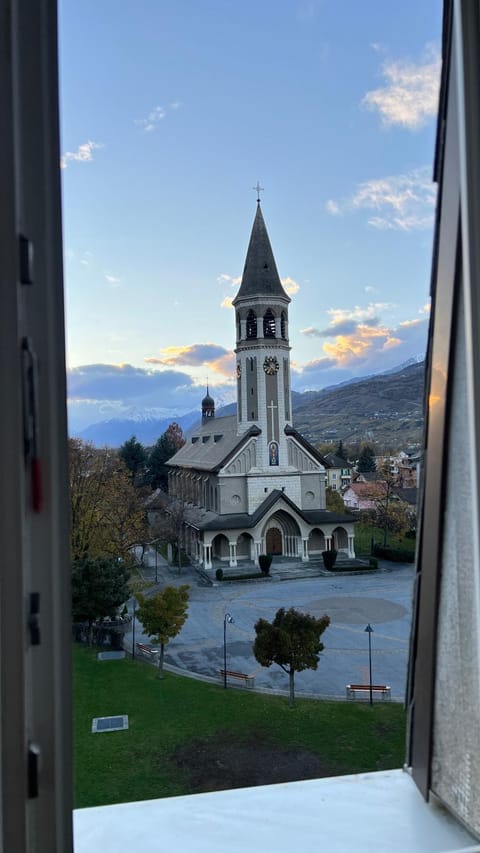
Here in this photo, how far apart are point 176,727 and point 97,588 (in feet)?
1.62

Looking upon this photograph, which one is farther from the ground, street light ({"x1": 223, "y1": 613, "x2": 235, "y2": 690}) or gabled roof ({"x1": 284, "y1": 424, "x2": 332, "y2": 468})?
gabled roof ({"x1": 284, "y1": 424, "x2": 332, "y2": 468})

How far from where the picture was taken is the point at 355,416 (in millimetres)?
1429

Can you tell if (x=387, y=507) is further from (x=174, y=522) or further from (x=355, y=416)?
(x=174, y=522)

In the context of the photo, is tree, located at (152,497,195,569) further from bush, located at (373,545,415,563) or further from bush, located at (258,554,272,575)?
bush, located at (373,545,415,563)

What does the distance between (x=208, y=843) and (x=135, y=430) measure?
0.87 m

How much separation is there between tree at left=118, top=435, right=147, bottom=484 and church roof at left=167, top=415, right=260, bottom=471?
75 mm

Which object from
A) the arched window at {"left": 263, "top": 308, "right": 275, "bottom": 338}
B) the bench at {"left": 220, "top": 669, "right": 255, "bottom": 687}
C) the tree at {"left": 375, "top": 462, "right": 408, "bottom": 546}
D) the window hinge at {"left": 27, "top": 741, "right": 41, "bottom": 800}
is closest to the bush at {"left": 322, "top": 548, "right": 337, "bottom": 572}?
the tree at {"left": 375, "top": 462, "right": 408, "bottom": 546}

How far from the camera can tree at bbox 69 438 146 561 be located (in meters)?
1.29

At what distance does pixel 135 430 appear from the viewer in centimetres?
139

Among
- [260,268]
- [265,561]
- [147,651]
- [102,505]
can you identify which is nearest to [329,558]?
[265,561]

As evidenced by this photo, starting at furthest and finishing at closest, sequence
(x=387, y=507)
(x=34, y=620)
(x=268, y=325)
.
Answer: (x=268, y=325) → (x=387, y=507) → (x=34, y=620)

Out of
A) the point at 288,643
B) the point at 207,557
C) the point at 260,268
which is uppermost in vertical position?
the point at 260,268

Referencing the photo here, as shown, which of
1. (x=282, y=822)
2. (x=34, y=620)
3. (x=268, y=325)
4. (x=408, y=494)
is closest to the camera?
(x=34, y=620)

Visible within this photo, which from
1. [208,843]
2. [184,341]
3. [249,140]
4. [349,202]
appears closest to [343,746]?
[208,843]
